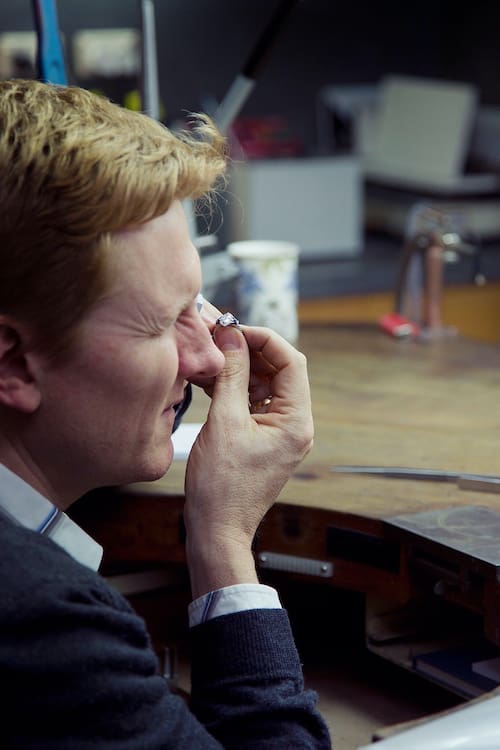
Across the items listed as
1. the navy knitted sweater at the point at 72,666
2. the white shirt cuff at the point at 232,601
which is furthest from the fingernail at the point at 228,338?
the navy knitted sweater at the point at 72,666

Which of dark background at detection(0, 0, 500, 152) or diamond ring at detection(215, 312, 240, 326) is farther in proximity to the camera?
dark background at detection(0, 0, 500, 152)

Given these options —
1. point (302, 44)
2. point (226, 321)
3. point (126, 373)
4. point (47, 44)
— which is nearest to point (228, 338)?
point (226, 321)

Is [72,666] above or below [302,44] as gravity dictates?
above

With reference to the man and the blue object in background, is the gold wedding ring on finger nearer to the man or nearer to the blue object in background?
the man

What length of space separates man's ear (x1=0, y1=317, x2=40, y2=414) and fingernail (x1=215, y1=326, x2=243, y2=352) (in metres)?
0.30

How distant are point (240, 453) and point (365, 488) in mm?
282

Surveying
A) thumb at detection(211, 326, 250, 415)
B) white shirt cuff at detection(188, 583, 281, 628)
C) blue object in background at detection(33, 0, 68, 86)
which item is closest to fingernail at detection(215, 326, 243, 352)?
thumb at detection(211, 326, 250, 415)

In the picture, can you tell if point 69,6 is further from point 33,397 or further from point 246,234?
point 33,397

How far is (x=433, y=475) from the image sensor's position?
4.35 feet

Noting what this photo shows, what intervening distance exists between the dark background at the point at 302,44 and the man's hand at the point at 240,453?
2.20 m

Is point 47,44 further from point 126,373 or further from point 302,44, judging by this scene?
point 302,44

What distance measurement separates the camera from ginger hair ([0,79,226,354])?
2.64ft

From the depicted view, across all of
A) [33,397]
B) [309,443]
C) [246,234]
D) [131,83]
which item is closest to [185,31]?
[131,83]

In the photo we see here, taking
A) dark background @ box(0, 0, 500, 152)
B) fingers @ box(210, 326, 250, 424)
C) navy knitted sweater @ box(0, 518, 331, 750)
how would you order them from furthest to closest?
dark background @ box(0, 0, 500, 152) → fingers @ box(210, 326, 250, 424) → navy knitted sweater @ box(0, 518, 331, 750)
